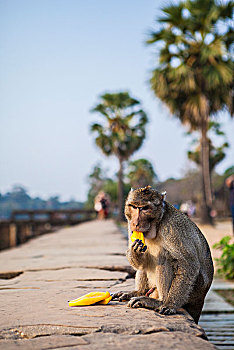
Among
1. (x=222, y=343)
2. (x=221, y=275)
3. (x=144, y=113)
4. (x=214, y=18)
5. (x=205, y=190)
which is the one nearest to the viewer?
(x=222, y=343)

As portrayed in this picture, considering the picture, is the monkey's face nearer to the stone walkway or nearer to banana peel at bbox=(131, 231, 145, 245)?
banana peel at bbox=(131, 231, 145, 245)

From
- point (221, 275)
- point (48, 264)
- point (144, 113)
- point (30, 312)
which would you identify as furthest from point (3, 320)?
point (144, 113)

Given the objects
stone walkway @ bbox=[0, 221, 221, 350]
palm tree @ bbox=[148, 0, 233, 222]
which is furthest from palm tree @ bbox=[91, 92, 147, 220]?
stone walkway @ bbox=[0, 221, 221, 350]

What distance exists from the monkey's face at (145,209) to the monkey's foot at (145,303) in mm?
368

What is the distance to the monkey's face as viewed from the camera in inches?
96.3

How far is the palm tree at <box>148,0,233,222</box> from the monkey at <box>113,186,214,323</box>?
61.3ft

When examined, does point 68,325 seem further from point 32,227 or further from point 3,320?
point 32,227

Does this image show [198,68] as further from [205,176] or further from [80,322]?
[80,322]

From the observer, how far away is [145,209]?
8.07 ft

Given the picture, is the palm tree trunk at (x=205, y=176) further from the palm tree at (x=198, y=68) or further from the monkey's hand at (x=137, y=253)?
the monkey's hand at (x=137, y=253)

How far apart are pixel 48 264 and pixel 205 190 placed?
17347mm

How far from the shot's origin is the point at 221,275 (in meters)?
6.58

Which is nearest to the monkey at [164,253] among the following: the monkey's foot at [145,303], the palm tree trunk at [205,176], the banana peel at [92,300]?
the monkey's foot at [145,303]

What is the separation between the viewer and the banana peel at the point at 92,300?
2.68 metres
